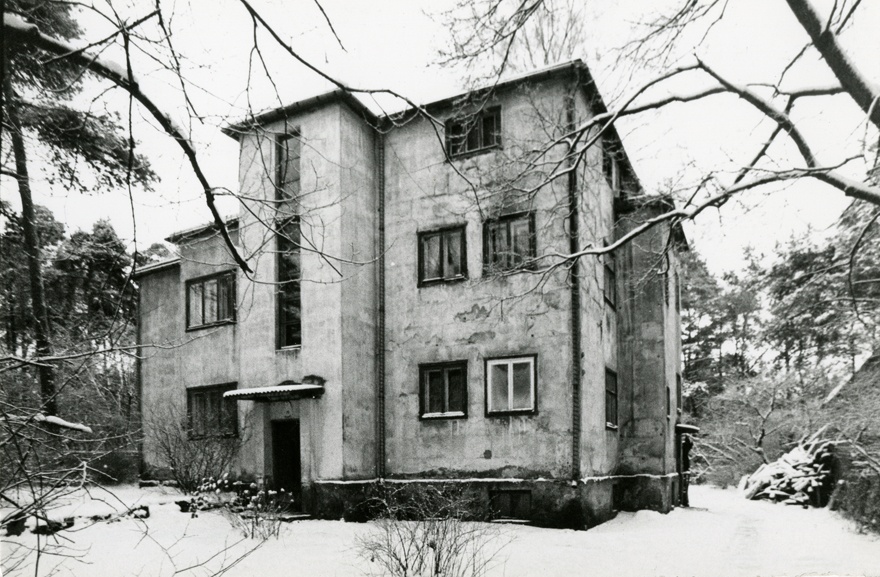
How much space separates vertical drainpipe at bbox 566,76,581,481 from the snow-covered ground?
1309 millimetres

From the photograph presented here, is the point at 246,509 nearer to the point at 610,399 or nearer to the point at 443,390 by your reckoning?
the point at 443,390

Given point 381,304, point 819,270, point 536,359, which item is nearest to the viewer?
point 819,270

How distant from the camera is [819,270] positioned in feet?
20.1

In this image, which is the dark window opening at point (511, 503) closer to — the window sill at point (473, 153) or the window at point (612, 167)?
the window sill at point (473, 153)

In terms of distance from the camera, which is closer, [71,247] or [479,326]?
[71,247]

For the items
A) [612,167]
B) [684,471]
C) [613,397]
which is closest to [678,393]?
[684,471]

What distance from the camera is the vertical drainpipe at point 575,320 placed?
9.88m

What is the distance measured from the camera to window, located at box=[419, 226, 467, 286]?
438 inches

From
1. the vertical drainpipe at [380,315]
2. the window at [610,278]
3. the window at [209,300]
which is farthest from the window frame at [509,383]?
the window at [209,300]

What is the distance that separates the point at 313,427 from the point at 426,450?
2.03 m

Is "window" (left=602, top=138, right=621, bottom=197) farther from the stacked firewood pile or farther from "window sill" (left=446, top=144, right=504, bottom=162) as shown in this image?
the stacked firewood pile

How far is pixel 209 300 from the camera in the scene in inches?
486

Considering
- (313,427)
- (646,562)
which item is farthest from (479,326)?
(646,562)

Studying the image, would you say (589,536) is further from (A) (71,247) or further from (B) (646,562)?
(A) (71,247)
